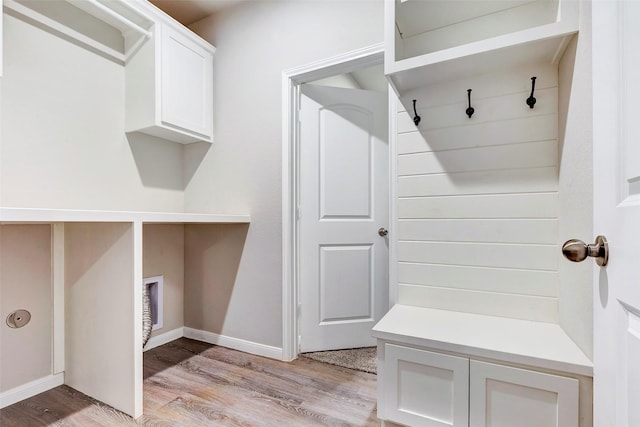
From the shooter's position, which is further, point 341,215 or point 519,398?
point 341,215

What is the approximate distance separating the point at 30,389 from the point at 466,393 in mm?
2073

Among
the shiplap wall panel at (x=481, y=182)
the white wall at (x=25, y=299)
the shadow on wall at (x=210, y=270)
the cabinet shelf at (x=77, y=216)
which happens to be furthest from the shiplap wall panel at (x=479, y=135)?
the white wall at (x=25, y=299)

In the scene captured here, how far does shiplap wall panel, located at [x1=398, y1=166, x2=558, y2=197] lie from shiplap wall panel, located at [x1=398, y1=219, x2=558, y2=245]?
12 centimetres

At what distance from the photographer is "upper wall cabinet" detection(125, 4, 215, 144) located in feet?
6.51

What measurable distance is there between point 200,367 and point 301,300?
2.43 ft

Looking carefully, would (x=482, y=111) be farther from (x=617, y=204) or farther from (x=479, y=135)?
(x=617, y=204)

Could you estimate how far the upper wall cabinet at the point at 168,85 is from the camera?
1983 millimetres

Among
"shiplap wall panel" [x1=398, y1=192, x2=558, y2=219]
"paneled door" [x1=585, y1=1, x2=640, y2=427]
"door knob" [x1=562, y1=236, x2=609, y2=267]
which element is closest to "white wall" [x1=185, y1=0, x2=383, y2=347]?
"shiplap wall panel" [x1=398, y1=192, x2=558, y2=219]

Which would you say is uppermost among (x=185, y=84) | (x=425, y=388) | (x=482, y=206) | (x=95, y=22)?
(x=95, y=22)

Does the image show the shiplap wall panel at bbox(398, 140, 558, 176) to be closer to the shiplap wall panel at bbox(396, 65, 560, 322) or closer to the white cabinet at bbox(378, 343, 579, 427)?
the shiplap wall panel at bbox(396, 65, 560, 322)

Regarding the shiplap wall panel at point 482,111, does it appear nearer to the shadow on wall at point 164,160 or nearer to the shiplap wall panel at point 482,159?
the shiplap wall panel at point 482,159

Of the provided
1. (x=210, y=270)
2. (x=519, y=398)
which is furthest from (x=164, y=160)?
(x=519, y=398)

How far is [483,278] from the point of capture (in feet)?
4.36

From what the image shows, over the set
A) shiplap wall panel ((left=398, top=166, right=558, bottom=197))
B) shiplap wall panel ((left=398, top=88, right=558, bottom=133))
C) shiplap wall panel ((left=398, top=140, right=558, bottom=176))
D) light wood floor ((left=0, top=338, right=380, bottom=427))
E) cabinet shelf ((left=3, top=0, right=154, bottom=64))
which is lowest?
light wood floor ((left=0, top=338, right=380, bottom=427))
